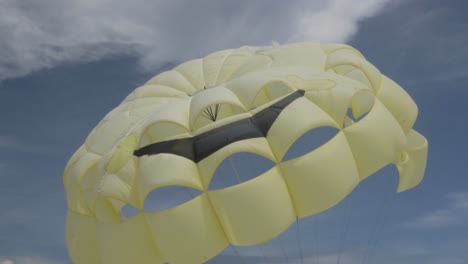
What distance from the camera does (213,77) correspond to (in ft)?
53.2

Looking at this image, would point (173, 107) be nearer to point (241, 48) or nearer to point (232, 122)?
point (232, 122)

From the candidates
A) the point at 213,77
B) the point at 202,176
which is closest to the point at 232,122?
the point at 202,176

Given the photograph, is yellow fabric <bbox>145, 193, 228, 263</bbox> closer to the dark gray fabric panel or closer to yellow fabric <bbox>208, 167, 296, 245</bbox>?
yellow fabric <bbox>208, 167, 296, 245</bbox>

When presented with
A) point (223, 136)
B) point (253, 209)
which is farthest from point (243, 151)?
point (253, 209)

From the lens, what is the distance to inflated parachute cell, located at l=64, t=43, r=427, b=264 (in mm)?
11828

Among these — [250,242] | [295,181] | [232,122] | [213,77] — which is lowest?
[250,242]

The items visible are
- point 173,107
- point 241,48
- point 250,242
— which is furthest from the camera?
point 241,48

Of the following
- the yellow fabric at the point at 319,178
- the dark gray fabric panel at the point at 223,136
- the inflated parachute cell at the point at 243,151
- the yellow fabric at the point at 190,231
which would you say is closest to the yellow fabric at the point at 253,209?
the inflated parachute cell at the point at 243,151

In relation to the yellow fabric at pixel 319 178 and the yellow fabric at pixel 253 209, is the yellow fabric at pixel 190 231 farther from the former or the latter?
the yellow fabric at pixel 319 178

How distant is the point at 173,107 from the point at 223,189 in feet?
9.74

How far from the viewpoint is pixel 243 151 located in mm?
11828

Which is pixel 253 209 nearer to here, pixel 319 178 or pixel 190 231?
pixel 190 231

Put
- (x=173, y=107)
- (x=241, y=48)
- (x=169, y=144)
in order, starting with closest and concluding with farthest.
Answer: (x=169, y=144), (x=173, y=107), (x=241, y=48)

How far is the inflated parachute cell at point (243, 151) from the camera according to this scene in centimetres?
1183
